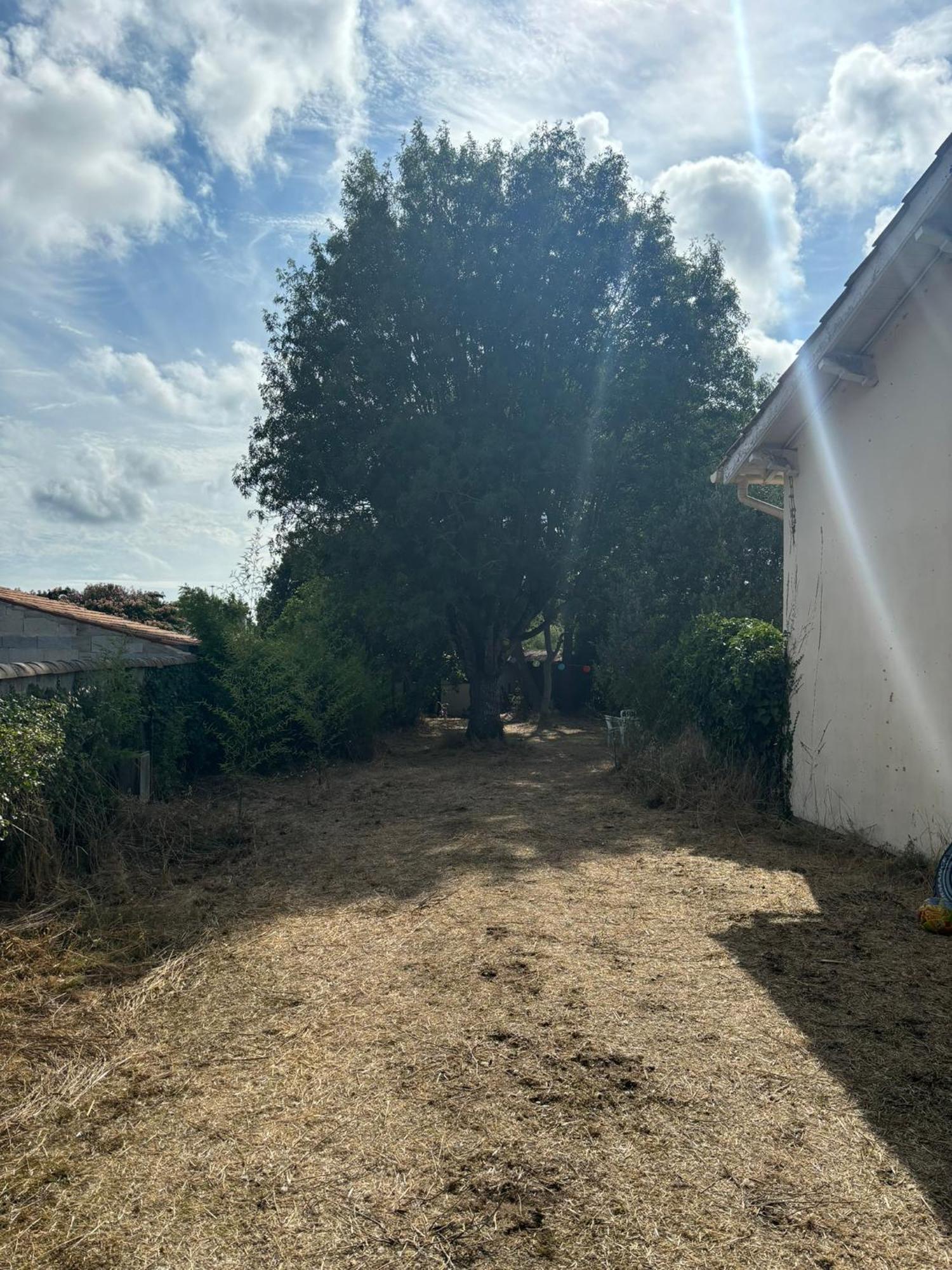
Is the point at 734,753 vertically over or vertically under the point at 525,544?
under

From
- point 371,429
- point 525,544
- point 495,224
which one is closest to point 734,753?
point 525,544

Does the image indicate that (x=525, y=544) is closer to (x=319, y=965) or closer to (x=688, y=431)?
(x=688, y=431)

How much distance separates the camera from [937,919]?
16.8 ft

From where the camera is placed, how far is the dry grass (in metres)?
2.57

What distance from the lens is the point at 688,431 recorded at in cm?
1731

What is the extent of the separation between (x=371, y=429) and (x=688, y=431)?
19.7 ft

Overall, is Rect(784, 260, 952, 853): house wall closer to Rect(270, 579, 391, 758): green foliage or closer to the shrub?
the shrub

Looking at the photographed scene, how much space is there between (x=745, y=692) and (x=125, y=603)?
1743cm

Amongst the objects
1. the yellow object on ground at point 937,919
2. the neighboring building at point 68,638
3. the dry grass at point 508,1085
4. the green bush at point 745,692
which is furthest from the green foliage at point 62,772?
the green bush at point 745,692

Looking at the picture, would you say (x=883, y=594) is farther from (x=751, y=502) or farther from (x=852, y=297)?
(x=751, y=502)

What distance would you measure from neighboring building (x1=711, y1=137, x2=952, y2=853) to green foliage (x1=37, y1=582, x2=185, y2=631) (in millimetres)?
14860

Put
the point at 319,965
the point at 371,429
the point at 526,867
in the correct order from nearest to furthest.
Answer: the point at 319,965, the point at 526,867, the point at 371,429

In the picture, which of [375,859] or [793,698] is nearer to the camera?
[375,859]

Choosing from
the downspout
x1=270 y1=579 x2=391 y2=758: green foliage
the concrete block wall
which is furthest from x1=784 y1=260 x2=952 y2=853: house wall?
the concrete block wall
